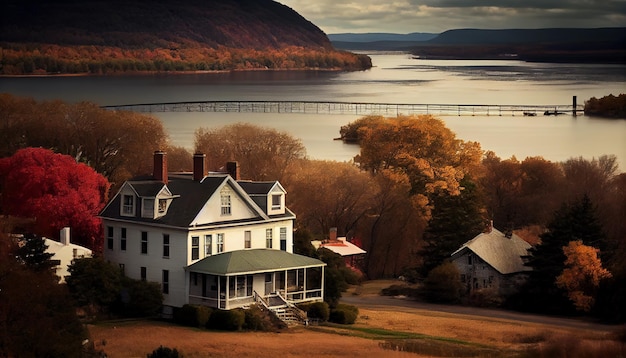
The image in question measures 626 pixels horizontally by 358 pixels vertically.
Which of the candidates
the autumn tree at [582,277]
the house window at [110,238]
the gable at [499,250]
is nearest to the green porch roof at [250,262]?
the house window at [110,238]

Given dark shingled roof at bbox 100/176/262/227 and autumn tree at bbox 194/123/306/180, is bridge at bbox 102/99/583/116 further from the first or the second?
dark shingled roof at bbox 100/176/262/227

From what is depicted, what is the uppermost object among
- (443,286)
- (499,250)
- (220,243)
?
(220,243)

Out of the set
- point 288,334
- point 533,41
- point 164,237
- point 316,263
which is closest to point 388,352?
point 288,334

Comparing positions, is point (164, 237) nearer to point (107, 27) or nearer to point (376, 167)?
point (376, 167)

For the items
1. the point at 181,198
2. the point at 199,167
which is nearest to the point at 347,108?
the point at 199,167

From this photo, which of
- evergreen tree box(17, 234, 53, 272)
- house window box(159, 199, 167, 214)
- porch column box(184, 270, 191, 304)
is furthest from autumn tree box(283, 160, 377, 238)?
evergreen tree box(17, 234, 53, 272)

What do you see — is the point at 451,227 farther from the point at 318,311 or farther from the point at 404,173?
the point at 318,311

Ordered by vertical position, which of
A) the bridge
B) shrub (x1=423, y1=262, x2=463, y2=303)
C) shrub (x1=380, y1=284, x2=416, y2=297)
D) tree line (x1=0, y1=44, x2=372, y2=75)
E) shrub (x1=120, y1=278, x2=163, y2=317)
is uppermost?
tree line (x1=0, y1=44, x2=372, y2=75)
